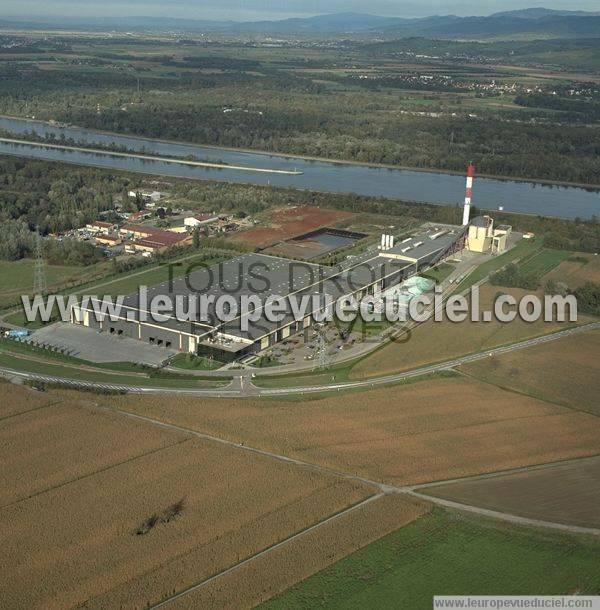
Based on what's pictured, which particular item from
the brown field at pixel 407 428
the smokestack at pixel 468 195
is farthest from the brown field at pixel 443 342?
the smokestack at pixel 468 195

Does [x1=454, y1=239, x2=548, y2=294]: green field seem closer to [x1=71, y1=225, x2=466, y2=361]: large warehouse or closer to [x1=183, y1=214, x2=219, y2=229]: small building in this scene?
[x1=71, y1=225, x2=466, y2=361]: large warehouse

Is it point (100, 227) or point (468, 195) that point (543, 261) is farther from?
point (100, 227)

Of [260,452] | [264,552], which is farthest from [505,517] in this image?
[260,452]

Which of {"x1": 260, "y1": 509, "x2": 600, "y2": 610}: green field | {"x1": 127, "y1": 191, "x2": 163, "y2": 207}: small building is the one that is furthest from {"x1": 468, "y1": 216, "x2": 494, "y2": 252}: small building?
{"x1": 260, "y1": 509, "x2": 600, "y2": 610}: green field

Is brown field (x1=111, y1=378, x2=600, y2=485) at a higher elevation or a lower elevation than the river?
lower

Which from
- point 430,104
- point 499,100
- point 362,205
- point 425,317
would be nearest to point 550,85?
point 499,100

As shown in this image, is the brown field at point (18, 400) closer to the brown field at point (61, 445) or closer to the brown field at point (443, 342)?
the brown field at point (61, 445)

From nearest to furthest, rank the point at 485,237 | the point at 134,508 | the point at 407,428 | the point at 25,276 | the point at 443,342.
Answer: the point at 134,508 → the point at 407,428 → the point at 443,342 → the point at 25,276 → the point at 485,237
